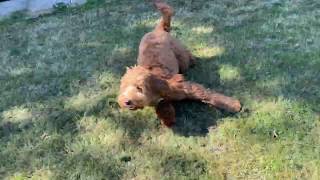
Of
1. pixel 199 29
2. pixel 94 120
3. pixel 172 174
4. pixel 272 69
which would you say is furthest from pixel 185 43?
Result: pixel 172 174

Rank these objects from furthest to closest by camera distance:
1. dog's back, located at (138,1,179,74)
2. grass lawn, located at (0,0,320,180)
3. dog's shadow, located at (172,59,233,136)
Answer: dog's back, located at (138,1,179,74) < dog's shadow, located at (172,59,233,136) < grass lawn, located at (0,0,320,180)

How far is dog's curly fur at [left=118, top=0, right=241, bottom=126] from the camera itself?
2533 millimetres

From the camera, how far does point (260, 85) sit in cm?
292

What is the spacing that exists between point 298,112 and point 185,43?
109 cm

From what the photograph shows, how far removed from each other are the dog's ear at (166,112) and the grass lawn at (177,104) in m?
0.04

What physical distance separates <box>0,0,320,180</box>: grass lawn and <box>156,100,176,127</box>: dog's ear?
0.14 feet

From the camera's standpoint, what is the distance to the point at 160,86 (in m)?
2.60

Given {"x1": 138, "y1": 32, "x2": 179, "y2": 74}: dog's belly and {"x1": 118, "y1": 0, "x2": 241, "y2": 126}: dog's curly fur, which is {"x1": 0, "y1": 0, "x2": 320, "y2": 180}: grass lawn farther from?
{"x1": 138, "y1": 32, "x2": 179, "y2": 74}: dog's belly

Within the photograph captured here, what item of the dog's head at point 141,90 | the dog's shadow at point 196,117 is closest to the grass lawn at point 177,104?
the dog's shadow at point 196,117

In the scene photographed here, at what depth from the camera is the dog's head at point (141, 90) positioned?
2.51m

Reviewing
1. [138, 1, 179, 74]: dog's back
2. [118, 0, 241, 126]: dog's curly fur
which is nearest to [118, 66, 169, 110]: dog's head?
[118, 0, 241, 126]: dog's curly fur

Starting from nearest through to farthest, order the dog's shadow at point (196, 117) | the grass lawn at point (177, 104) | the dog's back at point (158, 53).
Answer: the grass lawn at point (177, 104), the dog's shadow at point (196, 117), the dog's back at point (158, 53)

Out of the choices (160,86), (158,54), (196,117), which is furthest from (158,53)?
(196,117)

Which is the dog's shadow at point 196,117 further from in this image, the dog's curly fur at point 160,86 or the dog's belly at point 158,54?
the dog's belly at point 158,54
